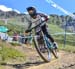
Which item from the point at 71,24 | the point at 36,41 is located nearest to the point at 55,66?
the point at 36,41

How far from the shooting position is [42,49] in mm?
9172

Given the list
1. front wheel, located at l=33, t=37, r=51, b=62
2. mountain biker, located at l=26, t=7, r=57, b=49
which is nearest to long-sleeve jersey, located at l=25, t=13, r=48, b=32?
mountain biker, located at l=26, t=7, r=57, b=49

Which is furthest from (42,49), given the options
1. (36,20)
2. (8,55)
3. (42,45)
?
(8,55)

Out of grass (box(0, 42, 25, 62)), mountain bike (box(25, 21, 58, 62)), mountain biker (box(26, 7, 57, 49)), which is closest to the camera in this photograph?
mountain biker (box(26, 7, 57, 49))

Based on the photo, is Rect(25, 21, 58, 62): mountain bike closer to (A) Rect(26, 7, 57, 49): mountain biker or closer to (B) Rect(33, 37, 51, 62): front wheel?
(B) Rect(33, 37, 51, 62): front wheel

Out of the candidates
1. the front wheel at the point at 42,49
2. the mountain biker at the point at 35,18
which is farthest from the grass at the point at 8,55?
the mountain biker at the point at 35,18

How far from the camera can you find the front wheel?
9.00 meters

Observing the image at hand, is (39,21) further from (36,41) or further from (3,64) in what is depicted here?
(3,64)

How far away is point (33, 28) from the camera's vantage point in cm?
889

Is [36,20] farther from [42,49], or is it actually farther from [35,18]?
[42,49]

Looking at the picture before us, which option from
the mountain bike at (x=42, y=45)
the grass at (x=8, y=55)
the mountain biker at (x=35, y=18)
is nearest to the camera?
the mountain biker at (x=35, y=18)

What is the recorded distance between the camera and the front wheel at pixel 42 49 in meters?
9.00

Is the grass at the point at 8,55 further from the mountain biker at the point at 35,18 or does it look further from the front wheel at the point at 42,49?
the mountain biker at the point at 35,18

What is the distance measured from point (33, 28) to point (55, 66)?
1.23m
